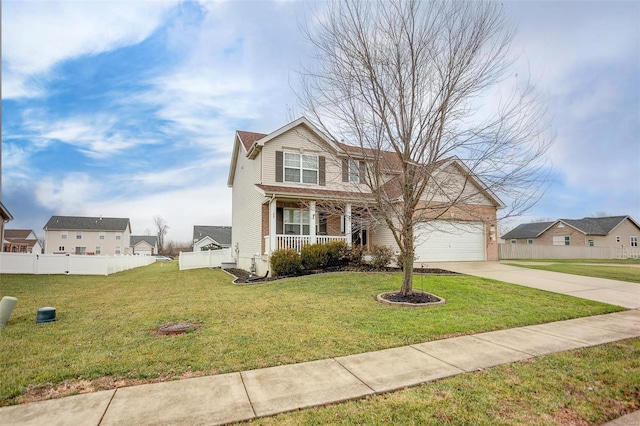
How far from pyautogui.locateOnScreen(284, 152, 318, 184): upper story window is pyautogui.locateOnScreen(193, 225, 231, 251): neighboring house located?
3245cm

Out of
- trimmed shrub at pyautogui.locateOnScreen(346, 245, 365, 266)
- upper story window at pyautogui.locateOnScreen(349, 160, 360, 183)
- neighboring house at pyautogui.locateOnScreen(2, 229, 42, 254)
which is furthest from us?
neighboring house at pyautogui.locateOnScreen(2, 229, 42, 254)

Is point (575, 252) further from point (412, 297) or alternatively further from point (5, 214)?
point (5, 214)

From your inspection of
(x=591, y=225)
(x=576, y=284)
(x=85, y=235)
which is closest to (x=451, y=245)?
(x=576, y=284)

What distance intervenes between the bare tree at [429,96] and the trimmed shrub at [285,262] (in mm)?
5443

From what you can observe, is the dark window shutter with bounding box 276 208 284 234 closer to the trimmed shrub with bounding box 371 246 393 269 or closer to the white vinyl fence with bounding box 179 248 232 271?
the trimmed shrub with bounding box 371 246 393 269

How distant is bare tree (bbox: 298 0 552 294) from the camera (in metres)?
7.77

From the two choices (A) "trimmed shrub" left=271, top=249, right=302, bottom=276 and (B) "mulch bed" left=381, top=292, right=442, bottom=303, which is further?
(A) "trimmed shrub" left=271, top=249, right=302, bottom=276

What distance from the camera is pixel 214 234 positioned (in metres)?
49.1

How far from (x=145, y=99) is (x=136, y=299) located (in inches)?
333

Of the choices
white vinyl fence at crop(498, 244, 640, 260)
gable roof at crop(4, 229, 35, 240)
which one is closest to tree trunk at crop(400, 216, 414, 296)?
white vinyl fence at crop(498, 244, 640, 260)

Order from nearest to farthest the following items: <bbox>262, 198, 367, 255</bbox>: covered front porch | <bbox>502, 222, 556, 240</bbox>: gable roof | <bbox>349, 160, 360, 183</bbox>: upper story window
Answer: <bbox>349, 160, 360, 183</bbox>: upper story window < <bbox>262, 198, 367, 255</bbox>: covered front porch < <bbox>502, 222, 556, 240</bbox>: gable roof

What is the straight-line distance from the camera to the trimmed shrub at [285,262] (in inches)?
515

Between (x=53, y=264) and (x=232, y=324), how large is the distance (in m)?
15.6

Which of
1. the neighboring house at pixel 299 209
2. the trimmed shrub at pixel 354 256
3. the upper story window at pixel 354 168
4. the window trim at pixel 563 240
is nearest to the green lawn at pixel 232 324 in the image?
the trimmed shrub at pixel 354 256
